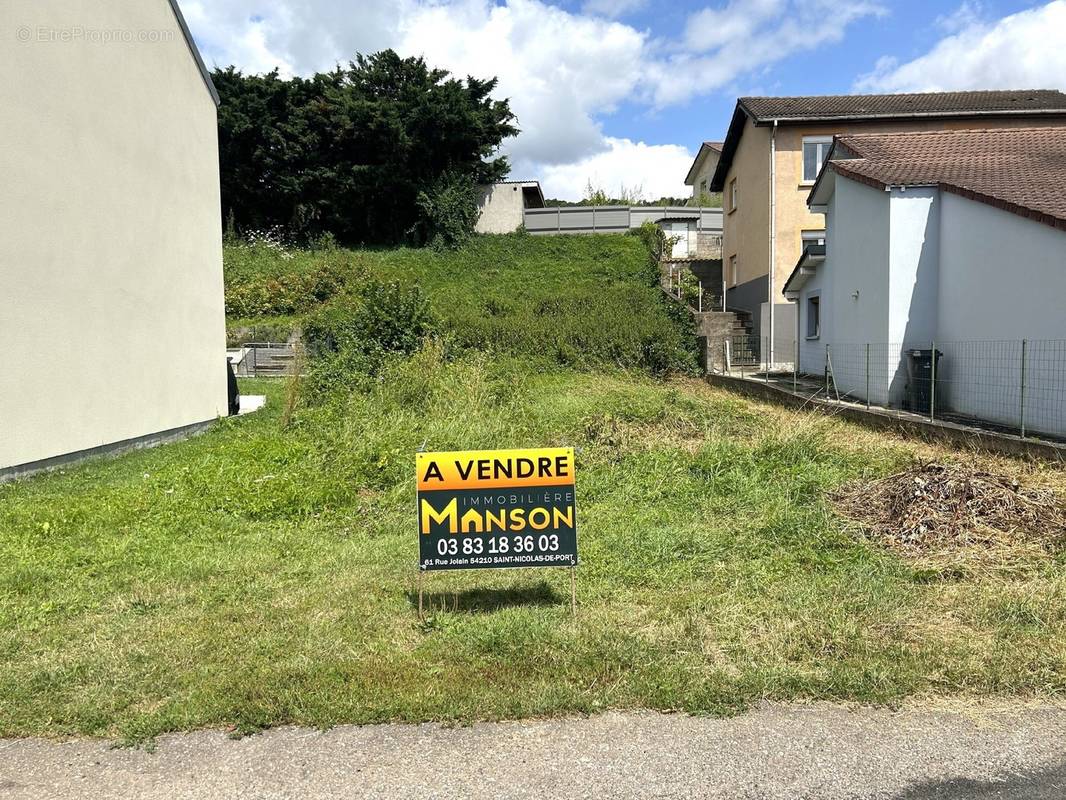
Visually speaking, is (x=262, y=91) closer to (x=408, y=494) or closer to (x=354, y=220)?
(x=354, y=220)

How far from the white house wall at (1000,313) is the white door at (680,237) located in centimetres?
1812

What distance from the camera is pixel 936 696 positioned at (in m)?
3.50

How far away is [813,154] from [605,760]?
2284 centimetres

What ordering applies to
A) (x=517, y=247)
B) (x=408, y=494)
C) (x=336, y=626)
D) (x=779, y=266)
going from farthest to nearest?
(x=517, y=247)
(x=779, y=266)
(x=408, y=494)
(x=336, y=626)

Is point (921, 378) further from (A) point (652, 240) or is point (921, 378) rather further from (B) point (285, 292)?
(B) point (285, 292)

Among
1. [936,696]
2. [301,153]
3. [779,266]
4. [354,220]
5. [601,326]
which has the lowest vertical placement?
A: [936,696]

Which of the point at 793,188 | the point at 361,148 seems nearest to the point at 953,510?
the point at 793,188

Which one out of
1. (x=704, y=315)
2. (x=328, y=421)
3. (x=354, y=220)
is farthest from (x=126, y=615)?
(x=354, y=220)

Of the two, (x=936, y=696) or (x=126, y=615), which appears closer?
(x=936, y=696)

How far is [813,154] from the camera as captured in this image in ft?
72.9

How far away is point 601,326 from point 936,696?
1713 centimetres

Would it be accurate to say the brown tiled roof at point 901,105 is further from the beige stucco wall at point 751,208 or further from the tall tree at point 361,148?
the tall tree at point 361,148

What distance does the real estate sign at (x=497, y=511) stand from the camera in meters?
4.66

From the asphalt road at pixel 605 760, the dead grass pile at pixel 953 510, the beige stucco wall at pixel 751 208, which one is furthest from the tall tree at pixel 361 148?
the asphalt road at pixel 605 760
